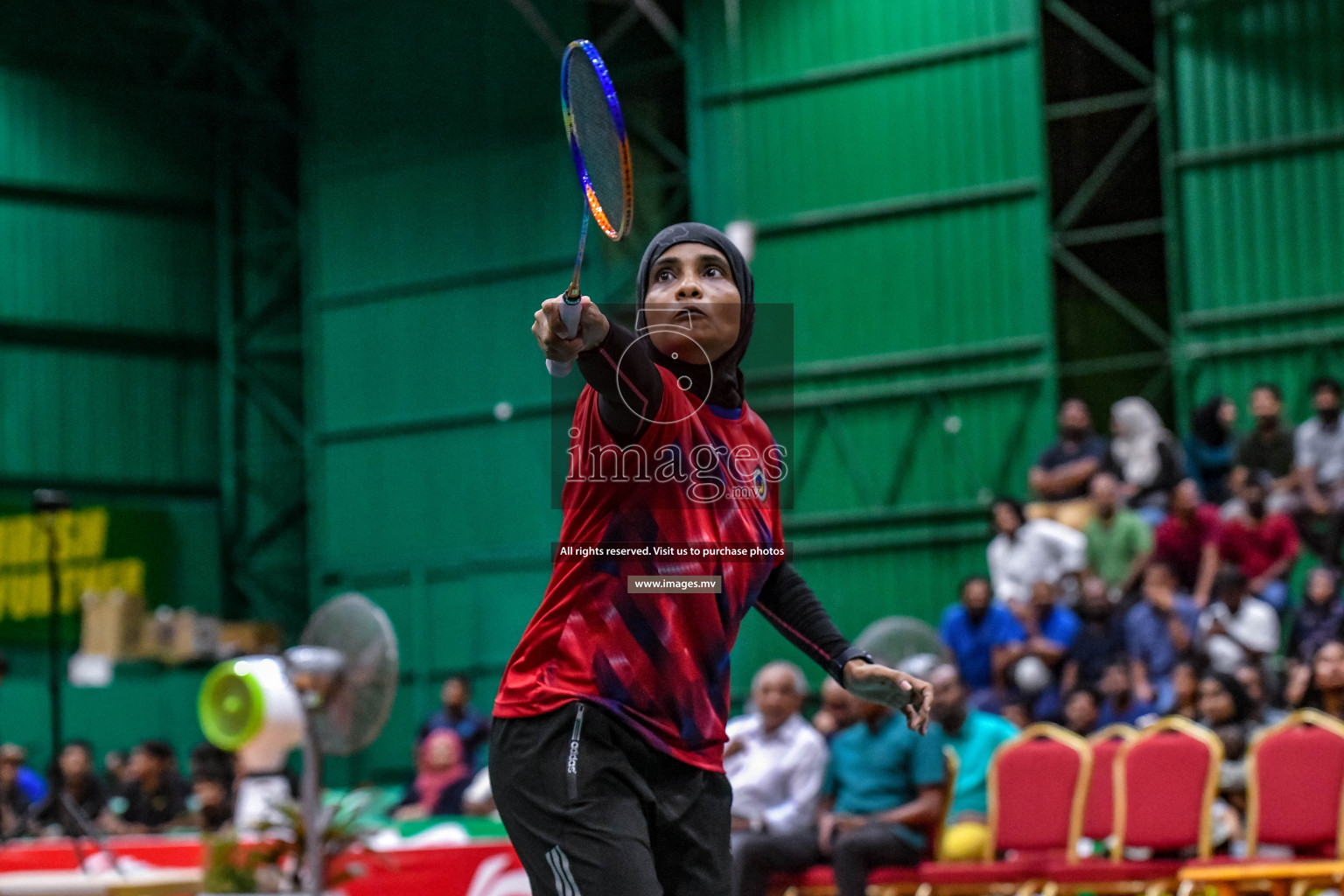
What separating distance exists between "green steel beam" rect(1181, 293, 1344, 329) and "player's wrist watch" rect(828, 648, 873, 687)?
41.6ft

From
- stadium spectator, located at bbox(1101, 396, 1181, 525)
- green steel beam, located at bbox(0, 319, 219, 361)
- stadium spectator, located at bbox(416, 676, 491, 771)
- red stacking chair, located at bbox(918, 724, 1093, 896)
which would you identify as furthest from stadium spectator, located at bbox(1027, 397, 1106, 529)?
green steel beam, located at bbox(0, 319, 219, 361)

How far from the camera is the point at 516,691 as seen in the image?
9.70ft

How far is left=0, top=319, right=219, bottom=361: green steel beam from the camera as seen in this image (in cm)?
2031

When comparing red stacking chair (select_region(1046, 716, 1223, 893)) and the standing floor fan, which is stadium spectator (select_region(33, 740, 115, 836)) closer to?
the standing floor fan

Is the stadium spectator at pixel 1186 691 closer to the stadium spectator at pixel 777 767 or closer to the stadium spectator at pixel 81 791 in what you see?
the stadium spectator at pixel 777 767

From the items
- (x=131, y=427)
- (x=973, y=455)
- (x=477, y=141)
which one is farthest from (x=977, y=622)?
(x=131, y=427)

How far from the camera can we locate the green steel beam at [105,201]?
20.3 meters

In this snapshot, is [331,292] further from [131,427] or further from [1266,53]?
[1266,53]

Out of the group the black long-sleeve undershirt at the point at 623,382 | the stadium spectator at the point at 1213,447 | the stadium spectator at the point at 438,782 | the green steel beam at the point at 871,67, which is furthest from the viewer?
the green steel beam at the point at 871,67

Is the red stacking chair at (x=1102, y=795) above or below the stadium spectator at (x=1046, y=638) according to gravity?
below

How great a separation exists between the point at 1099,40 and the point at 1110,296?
Result: 2433 millimetres

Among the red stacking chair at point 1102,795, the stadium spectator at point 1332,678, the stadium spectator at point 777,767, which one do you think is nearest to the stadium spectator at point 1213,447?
the stadium spectator at point 1332,678

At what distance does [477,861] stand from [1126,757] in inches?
120

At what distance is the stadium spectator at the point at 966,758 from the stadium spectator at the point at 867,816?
358mm
